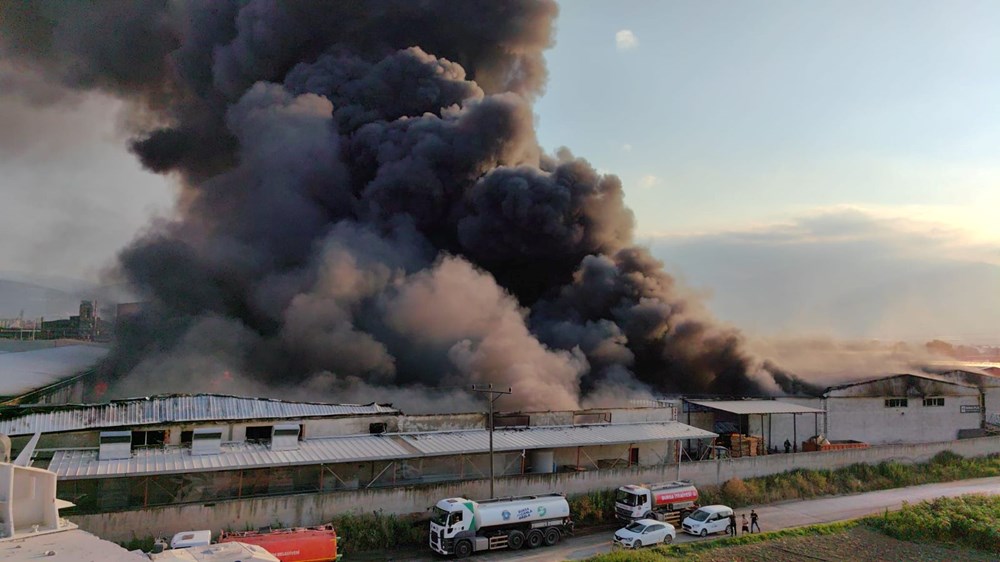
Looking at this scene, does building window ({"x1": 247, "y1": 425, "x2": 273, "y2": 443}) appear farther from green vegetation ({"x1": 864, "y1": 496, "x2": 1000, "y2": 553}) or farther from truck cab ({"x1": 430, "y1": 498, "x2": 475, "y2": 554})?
green vegetation ({"x1": 864, "y1": 496, "x2": 1000, "y2": 553})

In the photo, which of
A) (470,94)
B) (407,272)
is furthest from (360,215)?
(470,94)

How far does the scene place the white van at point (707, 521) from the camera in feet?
79.6

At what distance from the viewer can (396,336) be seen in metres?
38.6

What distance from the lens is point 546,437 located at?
28.8 meters

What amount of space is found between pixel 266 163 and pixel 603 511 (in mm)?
31444

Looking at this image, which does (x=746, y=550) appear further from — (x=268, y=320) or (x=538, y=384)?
(x=268, y=320)

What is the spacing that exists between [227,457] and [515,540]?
9.79 m

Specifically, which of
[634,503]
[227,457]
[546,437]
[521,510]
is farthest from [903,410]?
[227,457]

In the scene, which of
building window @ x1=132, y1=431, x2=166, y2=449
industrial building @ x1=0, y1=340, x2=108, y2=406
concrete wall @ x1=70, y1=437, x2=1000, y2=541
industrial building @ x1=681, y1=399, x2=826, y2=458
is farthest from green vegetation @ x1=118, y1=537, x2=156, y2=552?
industrial building @ x1=681, y1=399, x2=826, y2=458

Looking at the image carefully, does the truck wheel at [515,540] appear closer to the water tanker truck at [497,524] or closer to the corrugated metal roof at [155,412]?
the water tanker truck at [497,524]

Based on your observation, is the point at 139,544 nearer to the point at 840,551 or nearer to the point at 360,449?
the point at 360,449

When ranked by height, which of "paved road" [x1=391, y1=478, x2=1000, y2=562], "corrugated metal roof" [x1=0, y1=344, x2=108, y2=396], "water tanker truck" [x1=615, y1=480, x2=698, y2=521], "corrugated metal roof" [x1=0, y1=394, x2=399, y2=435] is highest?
"corrugated metal roof" [x1=0, y1=344, x2=108, y2=396]

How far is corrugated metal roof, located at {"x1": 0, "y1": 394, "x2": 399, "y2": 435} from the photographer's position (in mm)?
22062

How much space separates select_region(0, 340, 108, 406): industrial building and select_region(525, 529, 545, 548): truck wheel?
73.0 feet
